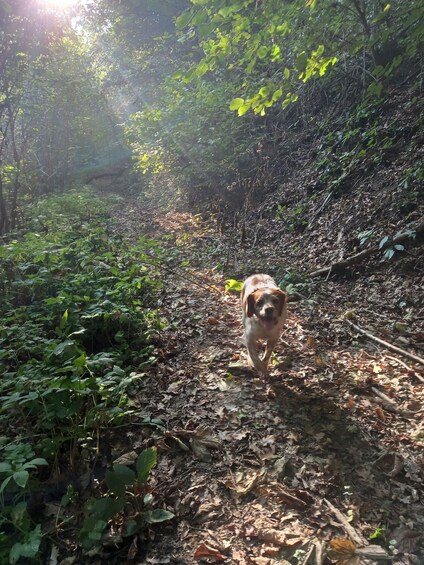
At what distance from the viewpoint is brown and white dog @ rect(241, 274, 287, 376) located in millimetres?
4204

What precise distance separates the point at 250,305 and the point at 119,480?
2.30 m

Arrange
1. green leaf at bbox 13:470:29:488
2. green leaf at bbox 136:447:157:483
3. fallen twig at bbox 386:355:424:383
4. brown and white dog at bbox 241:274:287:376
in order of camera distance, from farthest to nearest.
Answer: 1. brown and white dog at bbox 241:274:287:376
2. fallen twig at bbox 386:355:424:383
3. green leaf at bbox 136:447:157:483
4. green leaf at bbox 13:470:29:488

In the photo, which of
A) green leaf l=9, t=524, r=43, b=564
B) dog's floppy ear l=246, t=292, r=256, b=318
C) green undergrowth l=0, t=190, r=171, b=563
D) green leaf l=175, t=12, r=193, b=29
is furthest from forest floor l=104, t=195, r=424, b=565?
green leaf l=175, t=12, r=193, b=29

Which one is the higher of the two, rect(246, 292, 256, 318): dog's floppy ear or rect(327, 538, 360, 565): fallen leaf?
rect(246, 292, 256, 318): dog's floppy ear

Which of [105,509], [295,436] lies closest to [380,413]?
[295,436]

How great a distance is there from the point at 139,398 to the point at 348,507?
2.13 metres

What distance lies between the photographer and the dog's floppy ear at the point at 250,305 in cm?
434

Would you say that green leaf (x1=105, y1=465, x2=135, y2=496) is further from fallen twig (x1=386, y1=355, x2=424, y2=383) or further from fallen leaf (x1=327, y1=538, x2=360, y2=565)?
fallen twig (x1=386, y1=355, x2=424, y2=383)

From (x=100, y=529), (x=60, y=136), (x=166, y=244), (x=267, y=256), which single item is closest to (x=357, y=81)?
(x=267, y=256)

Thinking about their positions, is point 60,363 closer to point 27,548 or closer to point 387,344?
point 27,548

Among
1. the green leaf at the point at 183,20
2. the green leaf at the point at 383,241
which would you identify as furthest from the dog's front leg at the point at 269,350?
the green leaf at the point at 183,20

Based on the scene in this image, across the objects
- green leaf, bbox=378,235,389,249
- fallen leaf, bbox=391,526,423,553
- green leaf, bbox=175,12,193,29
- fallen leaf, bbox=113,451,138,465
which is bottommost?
fallen leaf, bbox=391,526,423,553

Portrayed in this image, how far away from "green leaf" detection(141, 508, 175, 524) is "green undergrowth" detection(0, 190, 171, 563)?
201 millimetres

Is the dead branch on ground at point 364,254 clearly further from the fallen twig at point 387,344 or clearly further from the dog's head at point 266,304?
the dog's head at point 266,304
